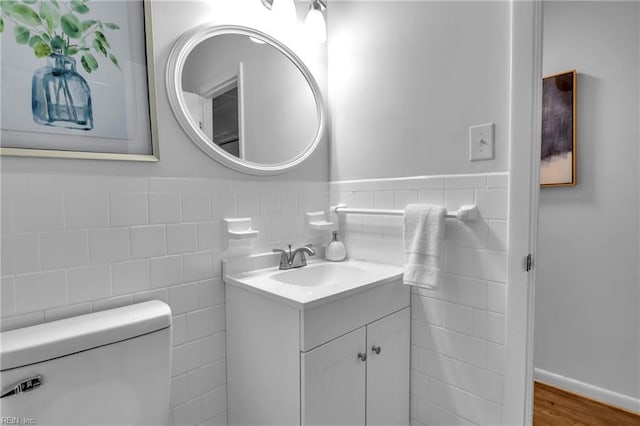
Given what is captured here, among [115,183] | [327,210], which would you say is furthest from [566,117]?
[115,183]

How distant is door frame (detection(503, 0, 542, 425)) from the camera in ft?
3.20

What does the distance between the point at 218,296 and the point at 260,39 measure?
1.07m

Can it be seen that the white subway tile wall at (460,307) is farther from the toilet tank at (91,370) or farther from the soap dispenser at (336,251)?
the toilet tank at (91,370)

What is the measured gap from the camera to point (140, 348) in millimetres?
853

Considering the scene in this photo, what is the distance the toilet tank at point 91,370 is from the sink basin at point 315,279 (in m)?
0.31

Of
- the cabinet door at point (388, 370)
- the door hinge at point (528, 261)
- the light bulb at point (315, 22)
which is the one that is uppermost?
the light bulb at point (315, 22)

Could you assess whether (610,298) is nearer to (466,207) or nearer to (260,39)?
(466,207)

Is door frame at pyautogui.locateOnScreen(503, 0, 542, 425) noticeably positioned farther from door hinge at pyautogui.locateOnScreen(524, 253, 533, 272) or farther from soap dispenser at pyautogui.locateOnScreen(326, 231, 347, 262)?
soap dispenser at pyautogui.locateOnScreen(326, 231, 347, 262)

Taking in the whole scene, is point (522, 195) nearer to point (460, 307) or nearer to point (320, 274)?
point (460, 307)

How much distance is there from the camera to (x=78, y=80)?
90 cm

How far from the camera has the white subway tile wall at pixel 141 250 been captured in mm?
824

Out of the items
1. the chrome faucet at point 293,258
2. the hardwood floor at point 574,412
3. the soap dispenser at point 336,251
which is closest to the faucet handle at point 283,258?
the chrome faucet at point 293,258

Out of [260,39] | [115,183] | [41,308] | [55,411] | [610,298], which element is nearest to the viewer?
[55,411]

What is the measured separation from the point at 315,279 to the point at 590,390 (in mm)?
1598
